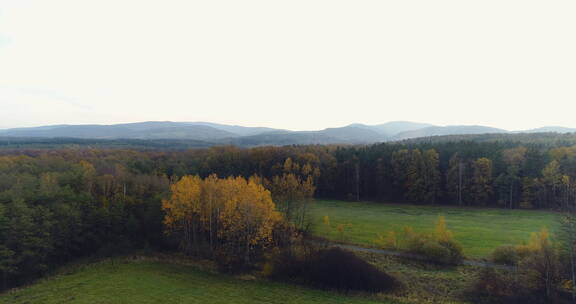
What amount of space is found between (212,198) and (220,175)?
5575 cm

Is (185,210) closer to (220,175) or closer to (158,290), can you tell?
(158,290)

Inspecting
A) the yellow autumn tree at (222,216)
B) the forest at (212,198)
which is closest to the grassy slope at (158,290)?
the forest at (212,198)

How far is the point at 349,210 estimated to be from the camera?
2613 inches

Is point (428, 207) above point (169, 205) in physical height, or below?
below

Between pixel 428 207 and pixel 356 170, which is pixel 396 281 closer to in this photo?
pixel 428 207

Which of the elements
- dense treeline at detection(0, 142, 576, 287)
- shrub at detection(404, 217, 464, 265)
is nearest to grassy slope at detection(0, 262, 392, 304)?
dense treeline at detection(0, 142, 576, 287)

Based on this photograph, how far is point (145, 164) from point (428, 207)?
233 feet

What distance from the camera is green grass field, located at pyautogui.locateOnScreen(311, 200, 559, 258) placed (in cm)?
4088

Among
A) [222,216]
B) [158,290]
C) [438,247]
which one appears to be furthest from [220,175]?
[438,247]

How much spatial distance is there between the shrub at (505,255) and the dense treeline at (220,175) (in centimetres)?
2041

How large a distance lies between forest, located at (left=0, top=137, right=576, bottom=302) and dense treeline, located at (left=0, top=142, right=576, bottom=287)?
17cm

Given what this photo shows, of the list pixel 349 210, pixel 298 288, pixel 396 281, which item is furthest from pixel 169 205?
pixel 349 210

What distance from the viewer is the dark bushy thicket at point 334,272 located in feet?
90.3

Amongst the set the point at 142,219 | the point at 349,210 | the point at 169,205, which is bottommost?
the point at 349,210
